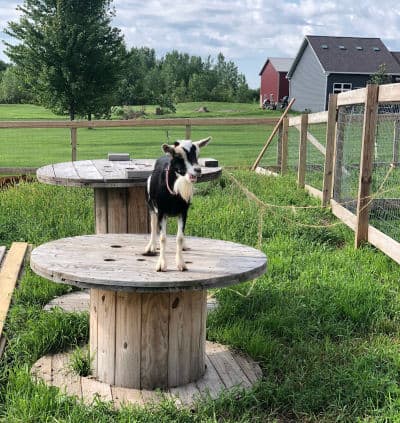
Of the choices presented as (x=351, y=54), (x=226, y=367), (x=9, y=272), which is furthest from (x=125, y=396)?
(x=351, y=54)

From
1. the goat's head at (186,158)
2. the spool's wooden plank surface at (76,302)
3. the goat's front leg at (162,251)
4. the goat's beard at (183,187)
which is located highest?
the goat's head at (186,158)

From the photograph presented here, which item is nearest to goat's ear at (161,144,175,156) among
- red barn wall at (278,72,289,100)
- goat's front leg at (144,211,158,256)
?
goat's front leg at (144,211,158,256)

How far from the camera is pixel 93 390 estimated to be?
3.37 meters

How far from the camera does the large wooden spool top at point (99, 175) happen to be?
452 centimetres

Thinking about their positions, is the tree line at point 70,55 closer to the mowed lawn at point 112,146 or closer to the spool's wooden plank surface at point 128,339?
the mowed lawn at point 112,146

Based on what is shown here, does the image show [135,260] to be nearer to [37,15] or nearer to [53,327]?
[53,327]

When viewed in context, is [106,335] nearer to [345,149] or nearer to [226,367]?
[226,367]

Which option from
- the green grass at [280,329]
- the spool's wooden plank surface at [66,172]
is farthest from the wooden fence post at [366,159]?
the spool's wooden plank surface at [66,172]

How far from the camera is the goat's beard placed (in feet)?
9.66

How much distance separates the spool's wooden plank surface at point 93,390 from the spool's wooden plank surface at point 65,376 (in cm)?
3

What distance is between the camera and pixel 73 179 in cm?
451

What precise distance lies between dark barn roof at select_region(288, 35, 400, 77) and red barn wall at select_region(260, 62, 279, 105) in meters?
11.9

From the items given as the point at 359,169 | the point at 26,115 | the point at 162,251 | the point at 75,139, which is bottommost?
the point at 162,251

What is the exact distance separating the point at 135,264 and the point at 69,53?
2769 centimetres
